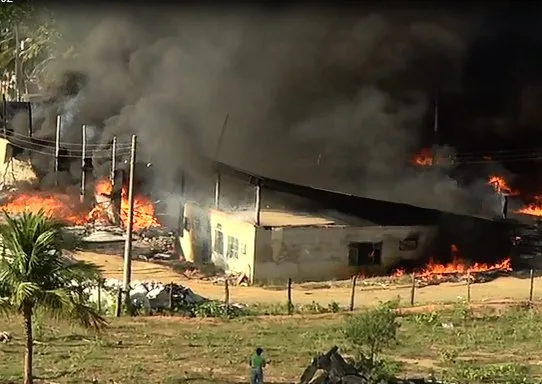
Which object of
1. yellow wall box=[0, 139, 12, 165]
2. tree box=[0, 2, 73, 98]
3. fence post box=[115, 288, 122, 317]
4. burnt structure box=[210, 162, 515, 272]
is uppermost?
tree box=[0, 2, 73, 98]

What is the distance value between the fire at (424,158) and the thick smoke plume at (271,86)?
1.65 feet

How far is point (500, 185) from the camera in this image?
141 feet

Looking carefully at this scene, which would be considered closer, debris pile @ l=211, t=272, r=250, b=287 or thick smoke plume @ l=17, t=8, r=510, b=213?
debris pile @ l=211, t=272, r=250, b=287

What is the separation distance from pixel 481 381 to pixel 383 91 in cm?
3700

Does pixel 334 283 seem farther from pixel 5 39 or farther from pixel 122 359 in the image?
pixel 5 39

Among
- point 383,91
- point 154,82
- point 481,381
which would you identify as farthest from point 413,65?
point 481,381

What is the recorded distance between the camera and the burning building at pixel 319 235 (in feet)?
88.7

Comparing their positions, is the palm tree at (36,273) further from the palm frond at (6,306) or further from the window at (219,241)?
the window at (219,241)

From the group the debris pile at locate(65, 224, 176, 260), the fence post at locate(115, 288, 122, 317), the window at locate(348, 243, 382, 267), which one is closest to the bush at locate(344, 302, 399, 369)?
the fence post at locate(115, 288, 122, 317)

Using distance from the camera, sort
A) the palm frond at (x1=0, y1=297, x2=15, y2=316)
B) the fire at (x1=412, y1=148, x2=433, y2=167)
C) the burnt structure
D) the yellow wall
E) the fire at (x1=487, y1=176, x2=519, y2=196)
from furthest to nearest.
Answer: the yellow wall, the fire at (x1=412, y1=148, x2=433, y2=167), the fire at (x1=487, y1=176, x2=519, y2=196), the burnt structure, the palm frond at (x1=0, y1=297, x2=15, y2=316)

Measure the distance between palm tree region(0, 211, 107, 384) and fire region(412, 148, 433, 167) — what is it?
3541cm

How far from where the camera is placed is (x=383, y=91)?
164ft

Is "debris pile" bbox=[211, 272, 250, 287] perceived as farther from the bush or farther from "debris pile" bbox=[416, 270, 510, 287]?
the bush

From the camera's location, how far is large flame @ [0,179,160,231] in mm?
37062
